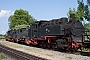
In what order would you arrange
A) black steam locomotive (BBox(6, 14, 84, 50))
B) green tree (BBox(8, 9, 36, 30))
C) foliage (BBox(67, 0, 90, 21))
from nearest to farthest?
black steam locomotive (BBox(6, 14, 84, 50)) < foliage (BBox(67, 0, 90, 21)) < green tree (BBox(8, 9, 36, 30))

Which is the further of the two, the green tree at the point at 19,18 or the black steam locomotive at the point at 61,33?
the green tree at the point at 19,18

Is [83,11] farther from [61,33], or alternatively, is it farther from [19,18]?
[19,18]

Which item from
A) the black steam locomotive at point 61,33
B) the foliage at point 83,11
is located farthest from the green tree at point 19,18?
the black steam locomotive at point 61,33

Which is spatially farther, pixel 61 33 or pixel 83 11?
pixel 83 11

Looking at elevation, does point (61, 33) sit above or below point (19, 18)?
below

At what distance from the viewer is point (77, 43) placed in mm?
21469

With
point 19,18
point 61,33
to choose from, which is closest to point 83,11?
point 61,33

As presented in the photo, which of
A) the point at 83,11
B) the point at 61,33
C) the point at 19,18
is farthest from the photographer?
the point at 19,18

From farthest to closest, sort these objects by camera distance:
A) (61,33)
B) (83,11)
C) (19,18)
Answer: (19,18) → (83,11) → (61,33)

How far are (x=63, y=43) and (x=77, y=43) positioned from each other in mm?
1629

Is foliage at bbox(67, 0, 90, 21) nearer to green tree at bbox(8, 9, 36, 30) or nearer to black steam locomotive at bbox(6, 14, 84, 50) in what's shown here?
black steam locomotive at bbox(6, 14, 84, 50)

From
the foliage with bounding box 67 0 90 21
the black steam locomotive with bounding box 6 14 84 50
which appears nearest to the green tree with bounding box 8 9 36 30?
the foliage with bounding box 67 0 90 21

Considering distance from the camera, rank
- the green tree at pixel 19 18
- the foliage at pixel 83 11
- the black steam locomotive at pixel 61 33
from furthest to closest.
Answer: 1. the green tree at pixel 19 18
2. the foliage at pixel 83 11
3. the black steam locomotive at pixel 61 33

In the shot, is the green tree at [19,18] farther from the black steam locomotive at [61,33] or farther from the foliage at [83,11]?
the black steam locomotive at [61,33]
